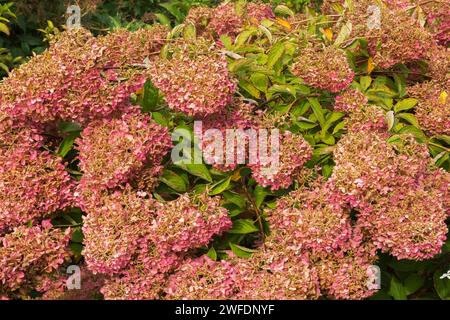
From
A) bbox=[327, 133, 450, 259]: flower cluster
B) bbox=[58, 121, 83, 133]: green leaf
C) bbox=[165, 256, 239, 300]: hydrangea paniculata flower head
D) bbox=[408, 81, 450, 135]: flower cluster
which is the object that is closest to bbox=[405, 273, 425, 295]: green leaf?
bbox=[327, 133, 450, 259]: flower cluster

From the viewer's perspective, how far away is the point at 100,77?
9.08ft

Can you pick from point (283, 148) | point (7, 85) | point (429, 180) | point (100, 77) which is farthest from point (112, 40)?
point (429, 180)

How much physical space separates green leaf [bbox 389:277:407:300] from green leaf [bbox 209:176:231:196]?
93 cm

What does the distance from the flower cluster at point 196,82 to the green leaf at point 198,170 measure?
24 cm

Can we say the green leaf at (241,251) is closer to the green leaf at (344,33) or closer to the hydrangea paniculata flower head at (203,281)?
the hydrangea paniculata flower head at (203,281)

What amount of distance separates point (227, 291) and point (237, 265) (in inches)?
5.3

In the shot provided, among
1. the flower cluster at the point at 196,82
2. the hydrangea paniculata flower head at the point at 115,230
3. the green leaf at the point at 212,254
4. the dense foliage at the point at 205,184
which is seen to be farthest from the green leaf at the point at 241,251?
the flower cluster at the point at 196,82

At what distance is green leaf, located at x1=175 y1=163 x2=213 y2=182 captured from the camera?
9.20 feet

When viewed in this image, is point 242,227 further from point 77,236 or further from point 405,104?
point 405,104

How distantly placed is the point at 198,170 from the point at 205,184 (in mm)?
96

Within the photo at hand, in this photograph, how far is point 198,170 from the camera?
280 cm

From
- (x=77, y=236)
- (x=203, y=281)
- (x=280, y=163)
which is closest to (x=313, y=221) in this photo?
(x=280, y=163)

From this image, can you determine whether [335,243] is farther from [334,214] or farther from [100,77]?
[100,77]

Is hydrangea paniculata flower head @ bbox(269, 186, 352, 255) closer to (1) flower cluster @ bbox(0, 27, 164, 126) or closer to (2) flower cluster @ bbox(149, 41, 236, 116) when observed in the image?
(2) flower cluster @ bbox(149, 41, 236, 116)
